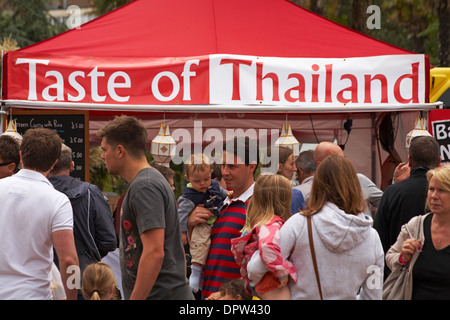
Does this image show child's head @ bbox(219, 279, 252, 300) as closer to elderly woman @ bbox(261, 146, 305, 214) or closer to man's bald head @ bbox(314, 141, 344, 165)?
elderly woman @ bbox(261, 146, 305, 214)

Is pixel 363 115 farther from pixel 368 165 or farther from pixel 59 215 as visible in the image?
pixel 59 215

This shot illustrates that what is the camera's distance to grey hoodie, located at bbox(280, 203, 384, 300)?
12.6 feet

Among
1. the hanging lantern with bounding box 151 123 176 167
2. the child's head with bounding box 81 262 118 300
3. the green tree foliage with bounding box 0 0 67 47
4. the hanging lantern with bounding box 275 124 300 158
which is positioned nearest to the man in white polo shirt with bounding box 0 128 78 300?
the child's head with bounding box 81 262 118 300

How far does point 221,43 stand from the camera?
831 cm

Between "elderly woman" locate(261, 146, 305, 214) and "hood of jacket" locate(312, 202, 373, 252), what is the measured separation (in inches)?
24.2

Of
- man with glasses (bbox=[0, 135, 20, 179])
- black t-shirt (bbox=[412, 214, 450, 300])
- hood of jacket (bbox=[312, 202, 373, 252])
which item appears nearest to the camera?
hood of jacket (bbox=[312, 202, 373, 252])

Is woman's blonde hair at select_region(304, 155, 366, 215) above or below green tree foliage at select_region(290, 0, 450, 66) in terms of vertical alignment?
below

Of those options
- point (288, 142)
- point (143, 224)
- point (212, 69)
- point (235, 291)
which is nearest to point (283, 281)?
point (235, 291)

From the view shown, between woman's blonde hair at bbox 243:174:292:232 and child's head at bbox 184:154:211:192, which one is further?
child's head at bbox 184:154:211:192

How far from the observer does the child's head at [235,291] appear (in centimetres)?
449

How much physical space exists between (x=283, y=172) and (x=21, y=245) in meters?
2.74

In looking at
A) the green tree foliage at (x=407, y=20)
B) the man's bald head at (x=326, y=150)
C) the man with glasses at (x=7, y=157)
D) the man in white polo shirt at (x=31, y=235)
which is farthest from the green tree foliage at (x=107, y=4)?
the man in white polo shirt at (x=31, y=235)

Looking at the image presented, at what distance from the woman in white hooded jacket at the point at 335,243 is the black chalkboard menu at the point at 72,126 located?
449 centimetres
